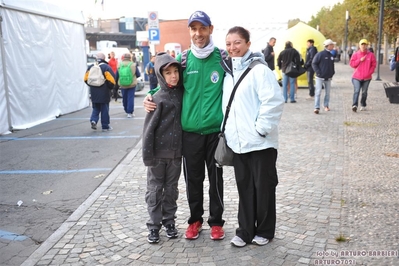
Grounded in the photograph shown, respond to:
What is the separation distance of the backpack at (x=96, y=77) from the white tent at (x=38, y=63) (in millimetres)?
1965

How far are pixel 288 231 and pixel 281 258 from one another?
0.61 metres

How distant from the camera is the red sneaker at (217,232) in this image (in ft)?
13.7

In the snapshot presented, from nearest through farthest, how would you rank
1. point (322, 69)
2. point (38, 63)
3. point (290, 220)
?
point (290, 220)
point (322, 69)
point (38, 63)

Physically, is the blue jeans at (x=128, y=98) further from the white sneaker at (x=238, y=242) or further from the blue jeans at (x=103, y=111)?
the white sneaker at (x=238, y=242)

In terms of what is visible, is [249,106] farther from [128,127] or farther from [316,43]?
[316,43]

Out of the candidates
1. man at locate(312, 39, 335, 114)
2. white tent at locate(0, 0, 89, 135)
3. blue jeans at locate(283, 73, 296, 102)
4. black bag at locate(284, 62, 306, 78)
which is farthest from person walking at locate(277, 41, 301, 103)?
white tent at locate(0, 0, 89, 135)

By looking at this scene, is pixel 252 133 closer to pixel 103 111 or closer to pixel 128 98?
pixel 103 111

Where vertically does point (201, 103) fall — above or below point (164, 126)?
above

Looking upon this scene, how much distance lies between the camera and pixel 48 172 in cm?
699

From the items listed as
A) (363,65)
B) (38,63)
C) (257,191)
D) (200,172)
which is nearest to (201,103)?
(200,172)

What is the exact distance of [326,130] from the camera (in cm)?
953

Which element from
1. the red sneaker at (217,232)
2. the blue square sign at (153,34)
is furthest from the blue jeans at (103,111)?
the blue square sign at (153,34)

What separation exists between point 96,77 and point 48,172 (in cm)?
366

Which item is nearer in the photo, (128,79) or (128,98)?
(128,79)
